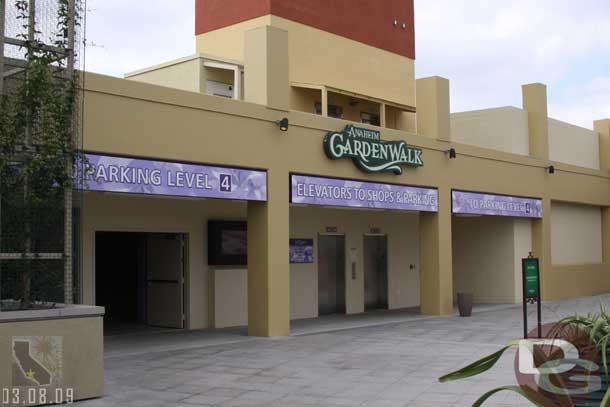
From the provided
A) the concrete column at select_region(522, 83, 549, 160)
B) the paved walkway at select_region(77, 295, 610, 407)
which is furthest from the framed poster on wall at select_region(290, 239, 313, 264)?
the concrete column at select_region(522, 83, 549, 160)

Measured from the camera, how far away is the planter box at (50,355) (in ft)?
28.3

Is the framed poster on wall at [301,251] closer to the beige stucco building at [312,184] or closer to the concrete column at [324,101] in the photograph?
the beige stucco building at [312,184]

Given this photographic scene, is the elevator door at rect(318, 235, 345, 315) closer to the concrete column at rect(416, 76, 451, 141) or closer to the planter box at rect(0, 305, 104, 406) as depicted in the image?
the concrete column at rect(416, 76, 451, 141)

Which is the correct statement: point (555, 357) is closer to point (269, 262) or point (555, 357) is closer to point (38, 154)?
point (38, 154)

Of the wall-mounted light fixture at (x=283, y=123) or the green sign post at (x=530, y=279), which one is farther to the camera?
the wall-mounted light fixture at (x=283, y=123)

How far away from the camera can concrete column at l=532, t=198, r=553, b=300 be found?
25.3m

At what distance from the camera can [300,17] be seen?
2155 cm

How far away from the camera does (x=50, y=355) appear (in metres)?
8.95

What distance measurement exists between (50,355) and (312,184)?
27.9ft

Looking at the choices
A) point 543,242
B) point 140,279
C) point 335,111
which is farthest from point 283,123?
point 543,242

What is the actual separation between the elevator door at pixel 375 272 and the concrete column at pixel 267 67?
780 centimetres

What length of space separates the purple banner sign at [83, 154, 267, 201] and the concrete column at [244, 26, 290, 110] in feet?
5.43
